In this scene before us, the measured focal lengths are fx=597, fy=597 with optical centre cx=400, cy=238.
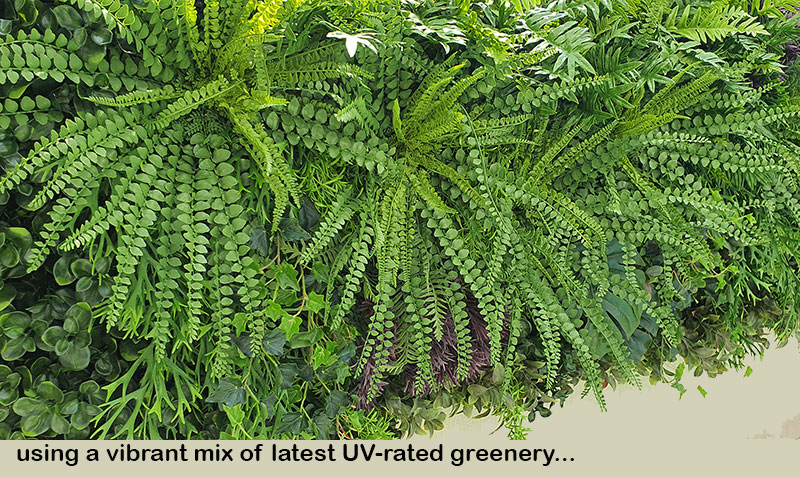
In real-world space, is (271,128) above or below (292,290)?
above

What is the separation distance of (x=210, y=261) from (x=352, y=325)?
0.34 metres

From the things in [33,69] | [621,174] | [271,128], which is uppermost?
[33,69]

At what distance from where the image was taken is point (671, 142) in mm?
1226

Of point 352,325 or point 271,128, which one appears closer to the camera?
point 271,128

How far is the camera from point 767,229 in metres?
1.50

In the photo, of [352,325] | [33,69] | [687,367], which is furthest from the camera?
[687,367]

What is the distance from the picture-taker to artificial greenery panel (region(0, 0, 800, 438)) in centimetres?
86

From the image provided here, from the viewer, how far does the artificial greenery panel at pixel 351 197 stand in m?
0.86

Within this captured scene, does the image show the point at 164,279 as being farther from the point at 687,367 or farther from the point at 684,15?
the point at 687,367

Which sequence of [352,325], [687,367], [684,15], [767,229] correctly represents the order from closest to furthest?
[352,325], [684,15], [767,229], [687,367]

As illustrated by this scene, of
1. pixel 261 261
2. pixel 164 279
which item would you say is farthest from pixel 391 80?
A: pixel 164 279

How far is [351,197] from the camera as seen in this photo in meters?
1.06

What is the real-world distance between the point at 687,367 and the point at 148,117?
5.01 ft

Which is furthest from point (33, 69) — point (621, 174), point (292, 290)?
point (621, 174)
